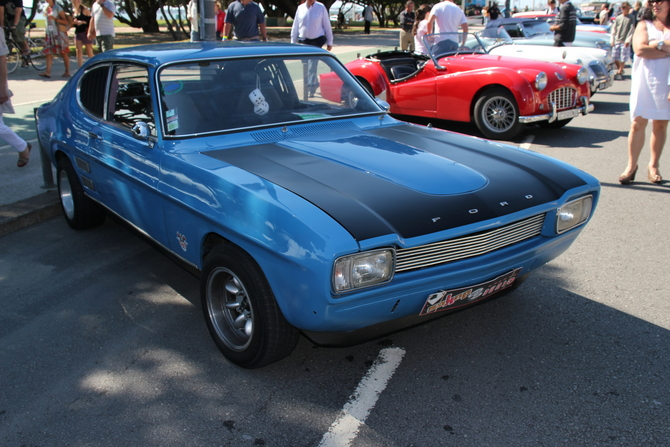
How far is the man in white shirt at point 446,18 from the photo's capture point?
1078 cm

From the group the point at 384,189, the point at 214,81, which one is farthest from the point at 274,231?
the point at 214,81

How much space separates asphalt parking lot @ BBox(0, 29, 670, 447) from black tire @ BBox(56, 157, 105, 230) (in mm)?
462

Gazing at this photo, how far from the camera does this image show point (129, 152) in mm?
3568

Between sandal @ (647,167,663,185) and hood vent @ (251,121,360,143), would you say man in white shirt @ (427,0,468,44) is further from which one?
hood vent @ (251,121,360,143)

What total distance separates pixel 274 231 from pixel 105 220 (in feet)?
10.7

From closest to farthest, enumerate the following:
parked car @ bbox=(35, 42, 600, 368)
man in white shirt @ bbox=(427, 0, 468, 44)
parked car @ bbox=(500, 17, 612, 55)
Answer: parked car @ bbox=(35, 42, 600, 368) → man in white shirt @ bbox=(427, 0, 468, 44) → parked car @ bbox=(500, 17, 612, 55)

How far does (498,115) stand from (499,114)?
19 mm

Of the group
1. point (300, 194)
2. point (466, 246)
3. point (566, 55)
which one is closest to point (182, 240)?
point (300, 194)

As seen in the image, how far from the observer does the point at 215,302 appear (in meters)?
3.06

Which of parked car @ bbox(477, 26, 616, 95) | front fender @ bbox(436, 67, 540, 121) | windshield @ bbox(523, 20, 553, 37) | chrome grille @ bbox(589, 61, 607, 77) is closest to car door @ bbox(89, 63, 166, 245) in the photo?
front fender @ bbox(436, 67, 540, 121)

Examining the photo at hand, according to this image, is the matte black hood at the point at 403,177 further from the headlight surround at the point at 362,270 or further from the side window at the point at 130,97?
the side window at the point at 130,97

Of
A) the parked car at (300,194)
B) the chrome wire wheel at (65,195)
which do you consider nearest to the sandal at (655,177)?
the parked car at (300,194)

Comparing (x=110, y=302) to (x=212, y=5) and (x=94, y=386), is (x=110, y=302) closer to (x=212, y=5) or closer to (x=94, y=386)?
(x=94, y=386)

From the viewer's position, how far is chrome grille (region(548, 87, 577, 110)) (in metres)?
8.02
